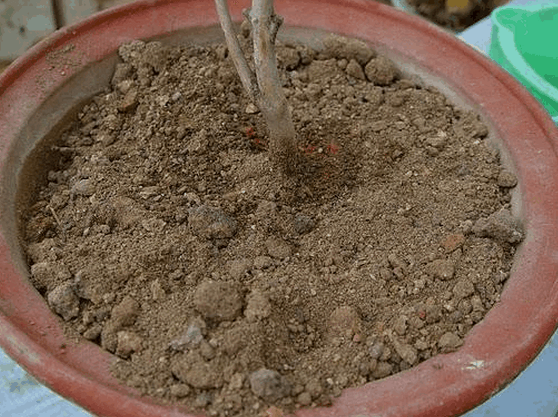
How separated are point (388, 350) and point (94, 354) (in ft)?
1.10

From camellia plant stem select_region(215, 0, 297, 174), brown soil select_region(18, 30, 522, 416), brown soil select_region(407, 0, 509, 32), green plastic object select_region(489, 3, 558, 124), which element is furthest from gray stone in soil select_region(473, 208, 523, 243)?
brown soil select_region(407, 0, 509, 32)

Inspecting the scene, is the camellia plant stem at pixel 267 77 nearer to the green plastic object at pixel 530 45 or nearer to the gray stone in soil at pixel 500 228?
the gray stone in soil at pixel 500 228

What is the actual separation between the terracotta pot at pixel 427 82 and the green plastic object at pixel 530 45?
0.70 ft

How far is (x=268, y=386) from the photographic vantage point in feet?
2.73

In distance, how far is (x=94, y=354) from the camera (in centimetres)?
87

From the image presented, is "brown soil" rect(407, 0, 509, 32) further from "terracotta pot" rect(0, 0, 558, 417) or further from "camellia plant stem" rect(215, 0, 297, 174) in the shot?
"camellia plant stem" rect(215, 0, 297, 174)

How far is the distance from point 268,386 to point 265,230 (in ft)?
0.82

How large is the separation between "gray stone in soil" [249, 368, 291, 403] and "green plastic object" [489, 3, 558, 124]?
79cm

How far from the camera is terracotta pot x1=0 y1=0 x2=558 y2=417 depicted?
2.71ft

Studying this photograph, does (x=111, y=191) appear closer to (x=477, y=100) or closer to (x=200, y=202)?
(x=200, y=202)

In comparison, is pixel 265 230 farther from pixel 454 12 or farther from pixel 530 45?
pixel 454 12

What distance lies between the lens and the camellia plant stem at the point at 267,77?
0.96 metres

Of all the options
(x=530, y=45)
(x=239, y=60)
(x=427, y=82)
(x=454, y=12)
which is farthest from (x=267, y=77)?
(x=454, y=12)

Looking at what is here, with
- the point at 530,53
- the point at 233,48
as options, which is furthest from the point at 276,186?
the point at 530,53
